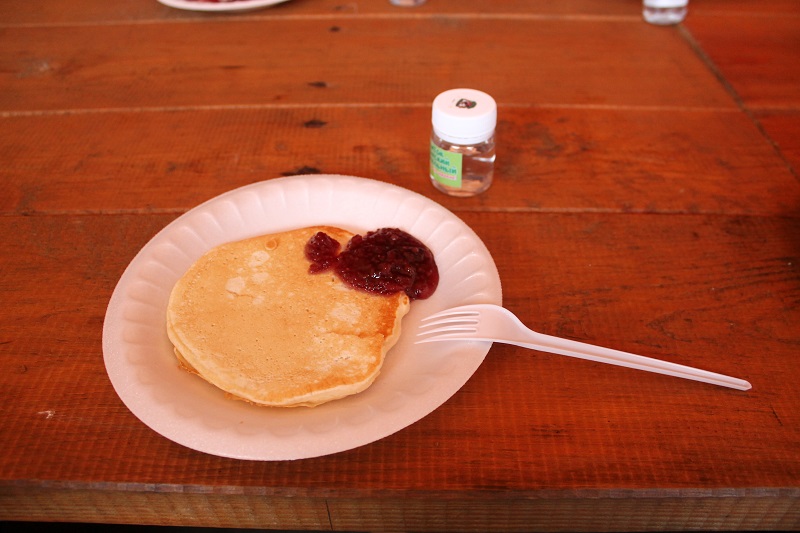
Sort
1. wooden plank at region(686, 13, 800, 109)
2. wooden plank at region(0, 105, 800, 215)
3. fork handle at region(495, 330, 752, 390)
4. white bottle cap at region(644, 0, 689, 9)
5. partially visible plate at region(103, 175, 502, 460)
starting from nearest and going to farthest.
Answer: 1. partially visible plate at region(103, 175, 502, 460)
2. fork handle at region(495, 330, 752, 390)
3. wooden plank at region(0, 105, 800, 215)
4. wooden plank at region(686, 13, 800, 109)
5. white bottle cap at region(644, 0, 689, 9)

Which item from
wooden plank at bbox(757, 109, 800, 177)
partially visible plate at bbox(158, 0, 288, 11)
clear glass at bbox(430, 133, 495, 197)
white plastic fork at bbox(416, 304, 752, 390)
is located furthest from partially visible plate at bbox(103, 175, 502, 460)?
partially visible plate at bbox(158, 0, 288, 11)

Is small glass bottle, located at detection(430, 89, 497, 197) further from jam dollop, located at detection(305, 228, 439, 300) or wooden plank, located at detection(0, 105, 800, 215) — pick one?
jam dollop, located at detection(305, 228, 439, 300)

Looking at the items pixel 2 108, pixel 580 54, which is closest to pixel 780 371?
pixel 580 54

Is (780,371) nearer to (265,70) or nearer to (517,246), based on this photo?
(517,246)

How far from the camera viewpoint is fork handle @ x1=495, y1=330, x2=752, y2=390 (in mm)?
882

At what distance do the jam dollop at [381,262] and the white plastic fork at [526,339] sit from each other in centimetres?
9

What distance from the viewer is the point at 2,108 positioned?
1457mm

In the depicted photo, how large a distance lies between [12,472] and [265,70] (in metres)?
1.13

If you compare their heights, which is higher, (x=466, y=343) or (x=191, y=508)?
(x=466, y=343)

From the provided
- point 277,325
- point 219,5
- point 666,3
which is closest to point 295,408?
point 277,325

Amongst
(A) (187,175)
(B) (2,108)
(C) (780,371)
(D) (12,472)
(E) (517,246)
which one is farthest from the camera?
(B) (2,108)

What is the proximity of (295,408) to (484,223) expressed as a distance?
52cm

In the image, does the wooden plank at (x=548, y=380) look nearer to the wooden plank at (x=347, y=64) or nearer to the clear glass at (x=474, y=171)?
the clear glass at (x=474, y=171)

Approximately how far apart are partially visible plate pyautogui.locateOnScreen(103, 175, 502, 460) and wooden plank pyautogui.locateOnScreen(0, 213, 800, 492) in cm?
7
